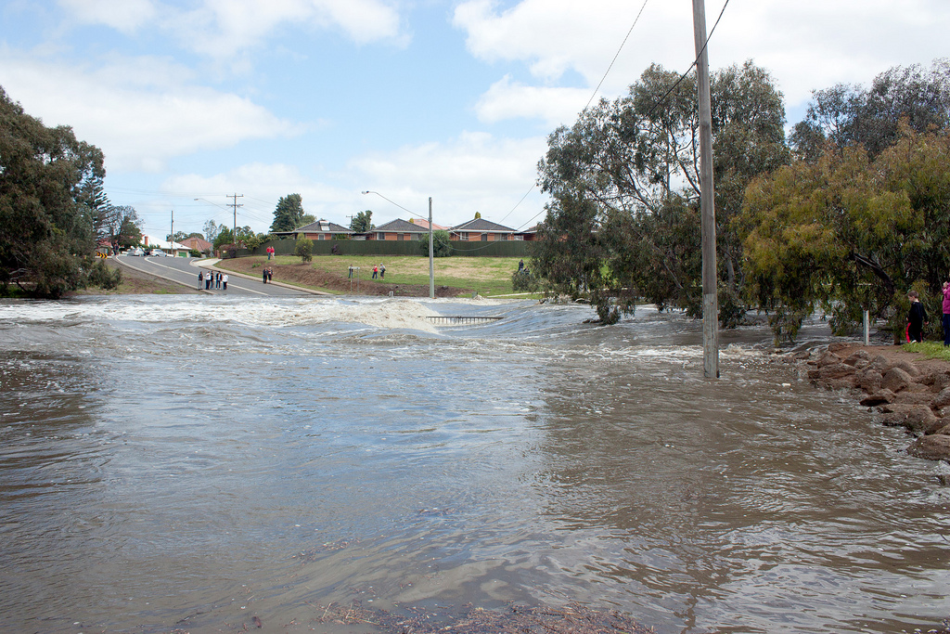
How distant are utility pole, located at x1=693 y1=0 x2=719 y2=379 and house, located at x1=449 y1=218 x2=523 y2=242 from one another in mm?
86336

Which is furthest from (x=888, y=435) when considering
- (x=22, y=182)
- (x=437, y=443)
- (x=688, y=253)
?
(x=22, y=182)

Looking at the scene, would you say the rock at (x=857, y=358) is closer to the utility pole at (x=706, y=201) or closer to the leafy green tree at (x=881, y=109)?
the utility pole at (x=706, y=201)

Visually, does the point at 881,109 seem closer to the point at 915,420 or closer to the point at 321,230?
the point at 915,420

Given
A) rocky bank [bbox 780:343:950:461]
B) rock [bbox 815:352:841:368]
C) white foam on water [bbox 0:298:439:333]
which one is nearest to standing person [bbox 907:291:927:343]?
rocky bank [bbox 780:343:950:461]

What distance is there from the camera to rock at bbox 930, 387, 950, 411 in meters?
9.87

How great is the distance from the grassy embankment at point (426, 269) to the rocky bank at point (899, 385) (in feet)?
137

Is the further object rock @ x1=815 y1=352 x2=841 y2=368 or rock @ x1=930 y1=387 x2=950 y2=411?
rock @ x1=815 y1=352 x2=841 y2=368

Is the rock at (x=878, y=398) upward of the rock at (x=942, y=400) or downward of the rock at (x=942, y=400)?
downward

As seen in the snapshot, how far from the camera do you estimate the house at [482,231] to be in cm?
10219

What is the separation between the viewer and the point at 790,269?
19.1m

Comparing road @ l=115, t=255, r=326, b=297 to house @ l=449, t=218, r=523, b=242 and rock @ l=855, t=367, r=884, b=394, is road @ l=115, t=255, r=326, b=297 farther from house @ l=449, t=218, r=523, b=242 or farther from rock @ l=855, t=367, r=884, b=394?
rock @ l=855, t=367, r=884, b=394

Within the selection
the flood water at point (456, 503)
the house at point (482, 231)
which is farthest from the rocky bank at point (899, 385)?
the house at point (482, 231)

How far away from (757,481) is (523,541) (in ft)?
10.6

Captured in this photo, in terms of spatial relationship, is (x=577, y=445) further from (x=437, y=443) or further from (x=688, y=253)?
(x=688, y=253)
